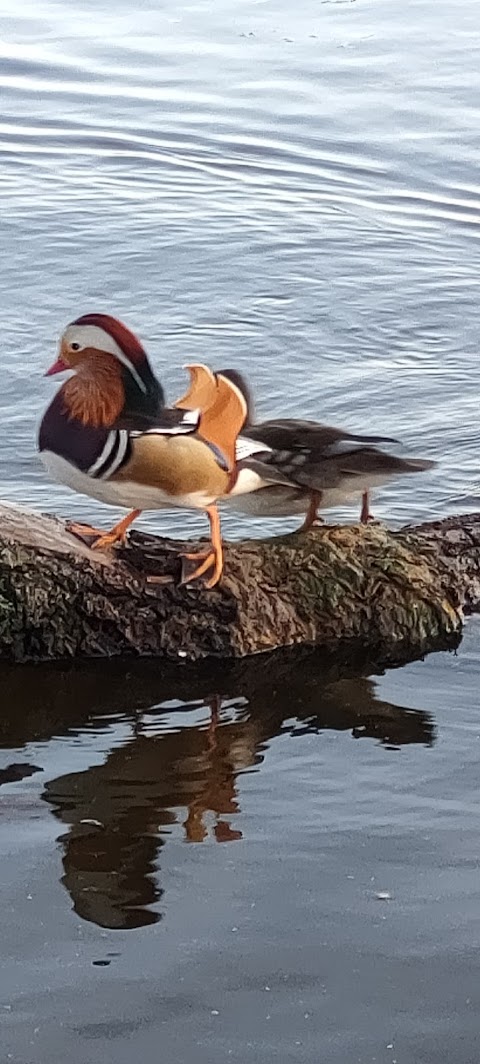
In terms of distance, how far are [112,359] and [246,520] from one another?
1637 mm

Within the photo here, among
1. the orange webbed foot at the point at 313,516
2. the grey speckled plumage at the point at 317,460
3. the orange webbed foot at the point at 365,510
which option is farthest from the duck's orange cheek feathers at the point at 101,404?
the orange webbed foot at the point at 365,510

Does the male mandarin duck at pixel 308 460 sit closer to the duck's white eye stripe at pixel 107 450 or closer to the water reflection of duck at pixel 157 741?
the duck's white eye stripe at pixel 107 450

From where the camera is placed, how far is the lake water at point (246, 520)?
4027 mm

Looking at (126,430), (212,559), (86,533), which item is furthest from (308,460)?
(86,533)

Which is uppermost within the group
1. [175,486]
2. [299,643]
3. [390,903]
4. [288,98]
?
[288,98]

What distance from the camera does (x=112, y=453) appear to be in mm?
5328

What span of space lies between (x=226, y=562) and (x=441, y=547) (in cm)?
77

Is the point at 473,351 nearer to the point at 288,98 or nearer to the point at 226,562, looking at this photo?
the point at 226,562

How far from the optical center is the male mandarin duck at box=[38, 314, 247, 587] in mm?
5344

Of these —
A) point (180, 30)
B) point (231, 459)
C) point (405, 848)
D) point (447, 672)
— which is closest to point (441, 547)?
point (447, 672)

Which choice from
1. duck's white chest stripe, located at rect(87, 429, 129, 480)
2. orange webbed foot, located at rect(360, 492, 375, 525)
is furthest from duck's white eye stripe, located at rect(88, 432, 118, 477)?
orange webbed foot, located at rect(360, 492, 375, 525)

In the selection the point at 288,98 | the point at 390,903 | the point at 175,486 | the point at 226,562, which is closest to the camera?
the point at 390,903

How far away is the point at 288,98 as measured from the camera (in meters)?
13.0

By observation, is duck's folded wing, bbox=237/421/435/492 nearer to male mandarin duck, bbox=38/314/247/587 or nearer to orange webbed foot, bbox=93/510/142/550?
male mandarin duck, bbox=38/314/247/587
